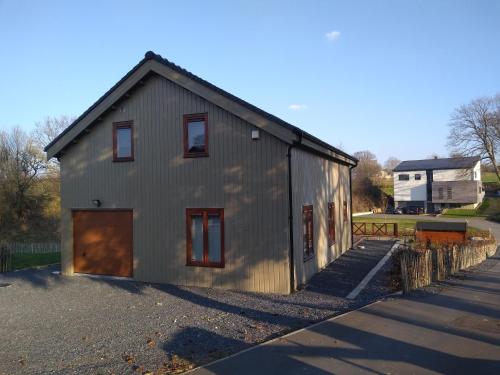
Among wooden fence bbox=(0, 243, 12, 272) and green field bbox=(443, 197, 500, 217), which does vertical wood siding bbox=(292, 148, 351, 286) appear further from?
green field bbox=(443, 197, 500, 217)

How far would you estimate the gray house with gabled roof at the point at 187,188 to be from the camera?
12180 mm

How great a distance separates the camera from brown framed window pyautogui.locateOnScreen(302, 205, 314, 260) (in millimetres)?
13609

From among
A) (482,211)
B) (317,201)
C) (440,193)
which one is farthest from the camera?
(440,193)

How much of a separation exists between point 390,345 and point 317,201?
8473mm

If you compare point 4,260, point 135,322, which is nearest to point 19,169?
point 4,260

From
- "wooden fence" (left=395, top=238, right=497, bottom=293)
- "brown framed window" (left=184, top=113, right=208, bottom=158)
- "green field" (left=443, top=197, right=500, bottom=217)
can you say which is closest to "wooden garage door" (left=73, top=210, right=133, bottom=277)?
"brown framed window" (left=184, top=113, right=208, bottom=158)

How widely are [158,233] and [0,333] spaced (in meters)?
5.62

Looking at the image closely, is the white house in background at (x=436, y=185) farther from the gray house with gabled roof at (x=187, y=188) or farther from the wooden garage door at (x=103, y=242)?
the wooden garage door at (x=103, y=242)

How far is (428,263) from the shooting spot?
12992 millimetres

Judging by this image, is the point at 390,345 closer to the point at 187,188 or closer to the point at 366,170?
the point at 187,188

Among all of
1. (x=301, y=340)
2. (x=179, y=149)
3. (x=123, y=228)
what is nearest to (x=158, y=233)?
(x=123, y=228)

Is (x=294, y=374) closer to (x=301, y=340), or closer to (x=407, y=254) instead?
(x=301, y=340)

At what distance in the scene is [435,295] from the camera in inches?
460

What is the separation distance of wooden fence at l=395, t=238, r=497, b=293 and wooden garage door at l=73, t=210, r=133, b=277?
837cm
